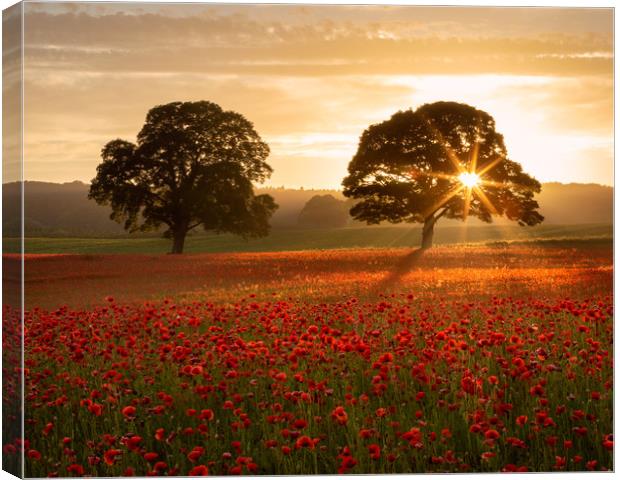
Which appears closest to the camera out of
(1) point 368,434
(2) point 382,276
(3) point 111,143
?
(1) point 368,434

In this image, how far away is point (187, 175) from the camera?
306 inches

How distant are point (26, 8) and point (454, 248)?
172 inches

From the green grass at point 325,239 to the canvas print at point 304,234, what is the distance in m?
0.03

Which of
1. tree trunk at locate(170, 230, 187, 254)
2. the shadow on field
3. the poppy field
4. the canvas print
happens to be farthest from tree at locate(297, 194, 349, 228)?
tree trunk at locate(170, 230, 187, 254)

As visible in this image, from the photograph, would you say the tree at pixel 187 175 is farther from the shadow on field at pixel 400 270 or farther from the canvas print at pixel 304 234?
the shadow on field at pixel 400 270

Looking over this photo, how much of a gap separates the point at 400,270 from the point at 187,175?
2.31 m

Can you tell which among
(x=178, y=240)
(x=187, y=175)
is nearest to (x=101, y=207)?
(x=178, y=240)

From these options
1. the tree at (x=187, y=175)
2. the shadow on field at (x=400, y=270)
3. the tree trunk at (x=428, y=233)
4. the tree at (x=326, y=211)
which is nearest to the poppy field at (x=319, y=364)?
the shadow on field at (x=400, y=270)

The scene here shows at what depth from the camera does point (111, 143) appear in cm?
695

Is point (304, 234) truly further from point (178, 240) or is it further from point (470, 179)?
point (470, 179)

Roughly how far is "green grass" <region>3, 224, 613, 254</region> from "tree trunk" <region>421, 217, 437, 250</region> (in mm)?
49

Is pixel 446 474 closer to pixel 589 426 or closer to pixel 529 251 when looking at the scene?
pixel 589 426

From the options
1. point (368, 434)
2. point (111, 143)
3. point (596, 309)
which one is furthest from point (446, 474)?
point (111, 143)

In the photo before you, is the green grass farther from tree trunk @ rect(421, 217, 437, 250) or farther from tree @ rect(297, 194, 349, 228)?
tree @ rect(297, 194, 349, 228)
